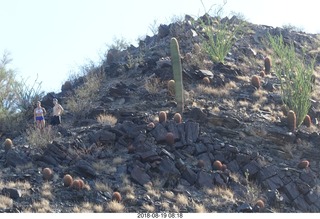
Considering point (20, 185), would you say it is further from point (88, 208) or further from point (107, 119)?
point (107, 119)

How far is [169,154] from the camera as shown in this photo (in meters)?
23.2

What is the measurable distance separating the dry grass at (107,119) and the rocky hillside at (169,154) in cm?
Answer: 15

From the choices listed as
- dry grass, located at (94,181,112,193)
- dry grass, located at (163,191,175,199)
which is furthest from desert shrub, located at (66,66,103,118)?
dry grass, located at (163,191,175,199)

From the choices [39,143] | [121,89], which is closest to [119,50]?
[121,89]

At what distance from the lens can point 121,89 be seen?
30.4m

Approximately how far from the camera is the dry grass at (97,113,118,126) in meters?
26.5

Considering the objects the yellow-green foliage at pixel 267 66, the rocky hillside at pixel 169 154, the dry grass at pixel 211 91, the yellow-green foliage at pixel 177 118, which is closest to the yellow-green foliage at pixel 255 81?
the rocky hillside at pixel 169 154

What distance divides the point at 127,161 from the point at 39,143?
2.97 m

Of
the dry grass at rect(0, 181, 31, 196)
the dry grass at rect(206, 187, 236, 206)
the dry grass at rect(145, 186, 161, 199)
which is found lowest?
the dry grass at rect(206, 187, 236, 206)

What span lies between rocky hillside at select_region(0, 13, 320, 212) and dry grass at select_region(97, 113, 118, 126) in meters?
0.15

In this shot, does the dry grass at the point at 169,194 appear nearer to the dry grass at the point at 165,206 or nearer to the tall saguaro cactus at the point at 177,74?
the dry grass at the point at 165,206

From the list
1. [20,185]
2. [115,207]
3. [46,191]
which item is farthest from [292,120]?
[20,185]

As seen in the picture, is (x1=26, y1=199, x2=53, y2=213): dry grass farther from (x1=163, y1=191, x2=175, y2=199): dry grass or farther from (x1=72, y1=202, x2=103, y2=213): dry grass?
(x1=163, y1=191, x2=175, y2=199): dry grass

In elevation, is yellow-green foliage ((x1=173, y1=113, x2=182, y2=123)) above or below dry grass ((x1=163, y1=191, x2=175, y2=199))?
above
